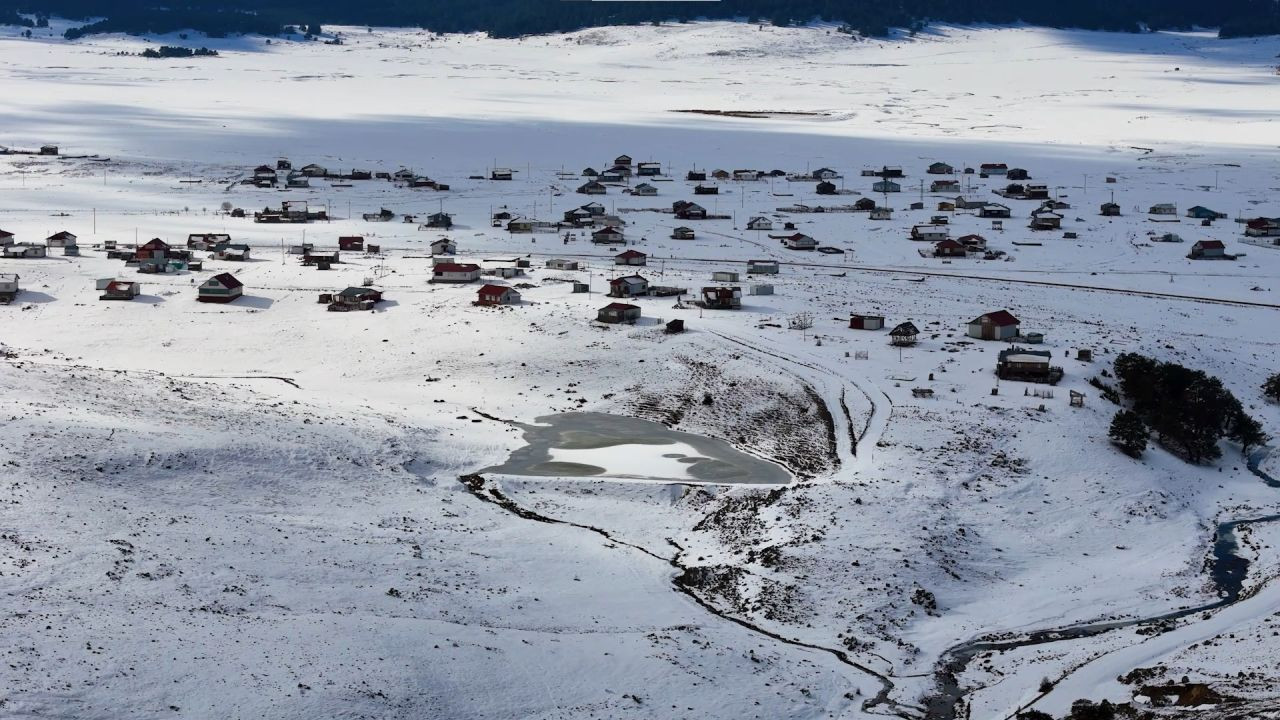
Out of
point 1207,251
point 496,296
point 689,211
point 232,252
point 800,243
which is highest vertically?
point 1207,251

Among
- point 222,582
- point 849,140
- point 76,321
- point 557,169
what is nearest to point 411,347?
point 76,321

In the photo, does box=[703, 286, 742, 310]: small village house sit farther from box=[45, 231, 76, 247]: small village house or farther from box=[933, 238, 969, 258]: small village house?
A: box=[45, 231, 76, 247]: small village house

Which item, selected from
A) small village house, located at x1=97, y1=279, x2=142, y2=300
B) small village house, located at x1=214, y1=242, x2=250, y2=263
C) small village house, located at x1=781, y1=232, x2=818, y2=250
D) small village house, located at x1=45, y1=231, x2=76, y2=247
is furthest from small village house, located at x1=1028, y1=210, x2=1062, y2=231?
small village house, located at x1=45, y1=231, x2=76, y2=247

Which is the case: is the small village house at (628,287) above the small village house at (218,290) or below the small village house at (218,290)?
above

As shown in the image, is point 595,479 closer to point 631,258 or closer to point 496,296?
point 496,296

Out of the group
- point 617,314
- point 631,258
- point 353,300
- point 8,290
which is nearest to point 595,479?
point 617,314

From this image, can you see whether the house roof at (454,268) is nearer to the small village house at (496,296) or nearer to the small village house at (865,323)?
the small village house at (496,296)

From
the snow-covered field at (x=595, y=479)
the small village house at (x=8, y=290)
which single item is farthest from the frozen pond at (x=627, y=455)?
the small village house at (x=8, y=290)
